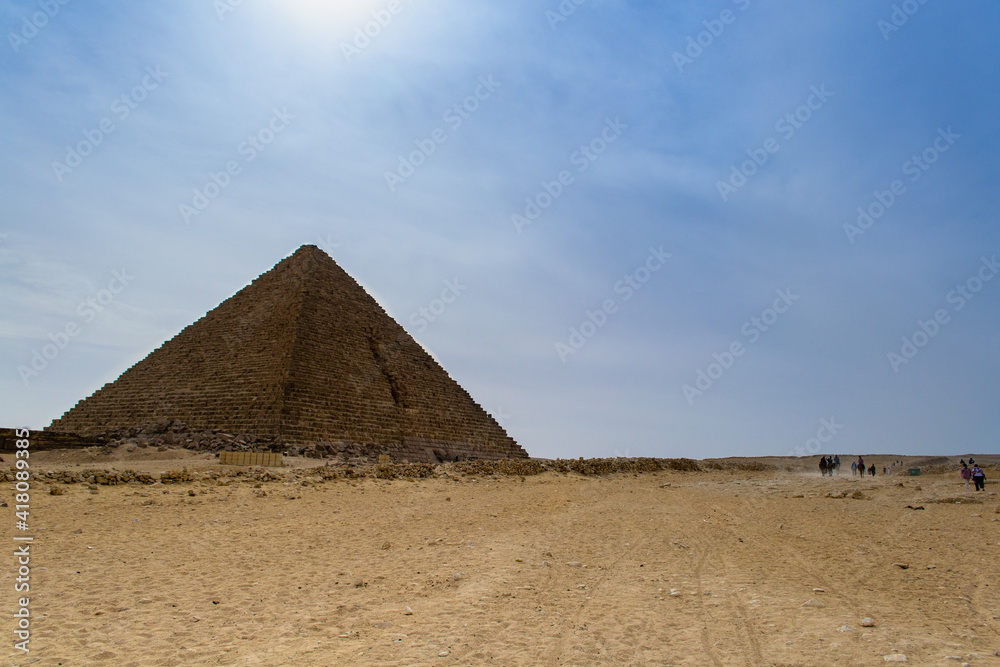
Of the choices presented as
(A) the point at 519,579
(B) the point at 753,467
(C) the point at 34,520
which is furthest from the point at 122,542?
(B) the point at 753,467

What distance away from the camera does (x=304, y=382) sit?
27969 millimetres

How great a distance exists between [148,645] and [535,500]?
33.4 feet

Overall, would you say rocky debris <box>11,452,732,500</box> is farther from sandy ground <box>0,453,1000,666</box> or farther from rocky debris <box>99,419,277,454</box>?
rocky debris <box>99,419,277,454</box>

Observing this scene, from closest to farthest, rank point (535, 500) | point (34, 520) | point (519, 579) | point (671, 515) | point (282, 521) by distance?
point (519, 579) → point (34, 520) → point (282, 521) → point (671, 515) → point (535, 500)

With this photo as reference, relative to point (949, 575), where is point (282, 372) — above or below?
above

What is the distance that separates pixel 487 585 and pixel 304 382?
23861 mm

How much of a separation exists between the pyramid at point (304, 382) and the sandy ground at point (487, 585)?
15942mm

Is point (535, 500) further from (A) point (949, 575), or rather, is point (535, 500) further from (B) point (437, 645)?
(B) point (437, 645)

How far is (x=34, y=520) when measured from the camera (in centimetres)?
853

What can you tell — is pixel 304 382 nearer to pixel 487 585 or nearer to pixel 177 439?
pixel 177 439

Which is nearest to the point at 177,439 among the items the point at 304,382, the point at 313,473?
the point at 304,382

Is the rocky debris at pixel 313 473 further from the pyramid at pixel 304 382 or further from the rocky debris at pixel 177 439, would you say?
the pyramid at pixel 304 382

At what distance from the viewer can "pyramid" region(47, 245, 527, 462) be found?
89.3 feet

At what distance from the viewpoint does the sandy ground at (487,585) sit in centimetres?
411
